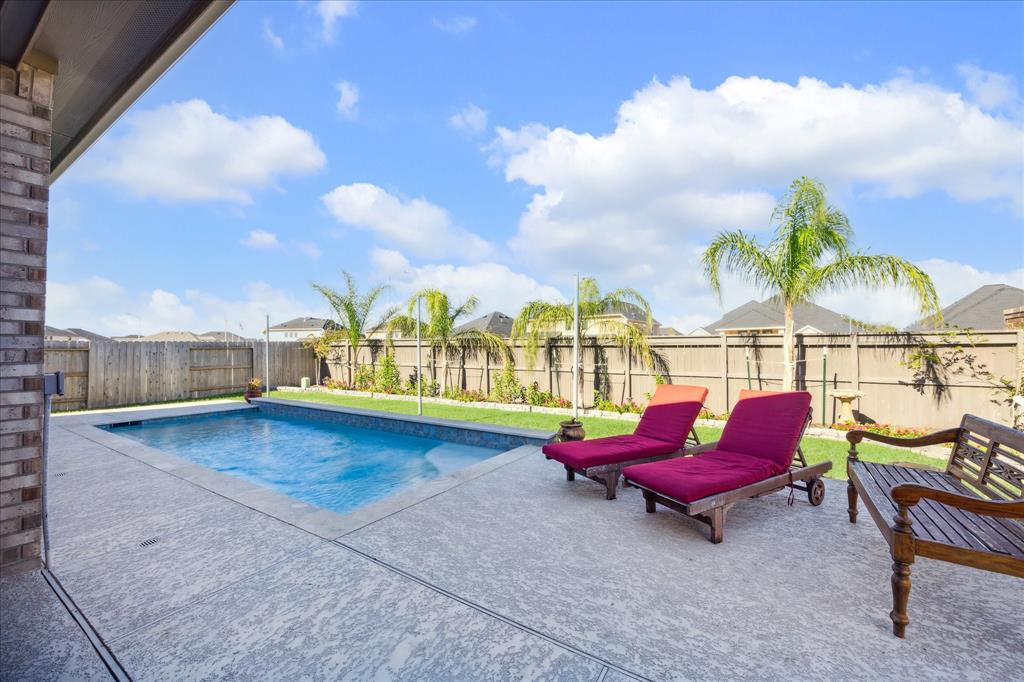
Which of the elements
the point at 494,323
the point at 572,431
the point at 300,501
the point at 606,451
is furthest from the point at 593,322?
the point at 494,323

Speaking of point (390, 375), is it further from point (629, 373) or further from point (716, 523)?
point (716, 523)

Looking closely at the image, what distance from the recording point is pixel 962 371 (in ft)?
23.4

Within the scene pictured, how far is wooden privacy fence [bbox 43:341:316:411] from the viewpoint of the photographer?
11.6 meters

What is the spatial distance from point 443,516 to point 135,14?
3.76 m

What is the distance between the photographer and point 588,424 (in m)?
8.91

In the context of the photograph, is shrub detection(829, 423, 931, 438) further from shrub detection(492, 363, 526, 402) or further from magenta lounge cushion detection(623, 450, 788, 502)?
shrub detection(492, 363, 526, 402)

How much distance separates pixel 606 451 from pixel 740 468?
1.21 m

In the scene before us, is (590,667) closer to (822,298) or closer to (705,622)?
(705,622)

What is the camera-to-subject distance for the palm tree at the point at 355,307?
15.7 m

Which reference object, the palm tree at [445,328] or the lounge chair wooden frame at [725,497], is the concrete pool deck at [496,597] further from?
the palm tree at [445,328]

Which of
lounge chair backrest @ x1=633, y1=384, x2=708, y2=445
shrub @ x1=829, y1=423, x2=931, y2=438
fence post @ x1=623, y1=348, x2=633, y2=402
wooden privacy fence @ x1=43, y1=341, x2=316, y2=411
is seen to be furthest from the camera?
wooden privacy fence @ x1=43, y1=341, x2=316, y2=411

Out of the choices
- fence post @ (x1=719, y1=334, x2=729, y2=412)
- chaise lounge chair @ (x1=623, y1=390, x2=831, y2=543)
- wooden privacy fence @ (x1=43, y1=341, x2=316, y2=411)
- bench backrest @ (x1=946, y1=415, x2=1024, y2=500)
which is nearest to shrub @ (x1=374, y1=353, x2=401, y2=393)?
wooden privacy fence @ (x1=43, y1=341, x2=316, y2=411)

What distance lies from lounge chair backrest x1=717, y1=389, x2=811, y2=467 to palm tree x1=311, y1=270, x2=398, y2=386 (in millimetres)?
13020

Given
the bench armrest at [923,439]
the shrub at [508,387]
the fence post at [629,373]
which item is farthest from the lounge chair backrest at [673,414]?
the shrub at [508,387]
